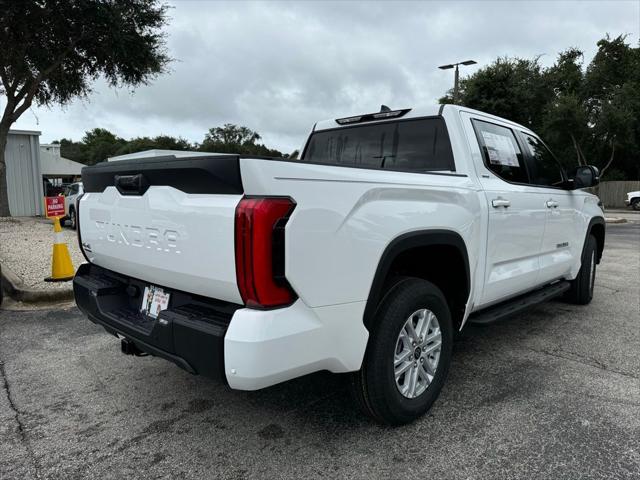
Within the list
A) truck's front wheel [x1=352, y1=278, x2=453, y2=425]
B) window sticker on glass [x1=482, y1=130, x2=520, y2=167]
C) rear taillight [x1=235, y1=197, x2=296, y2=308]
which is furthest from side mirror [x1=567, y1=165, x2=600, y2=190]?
rear taillight [x1=235, y1=197, x2=296, y2=308]

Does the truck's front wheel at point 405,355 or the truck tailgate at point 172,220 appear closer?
the truck tailgate at point 172,220

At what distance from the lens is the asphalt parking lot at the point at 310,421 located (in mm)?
2424

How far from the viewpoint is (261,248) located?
1997 mm

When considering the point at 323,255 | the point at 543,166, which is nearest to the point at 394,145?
the point at 543,166

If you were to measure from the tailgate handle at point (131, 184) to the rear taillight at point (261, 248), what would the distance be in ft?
2.57

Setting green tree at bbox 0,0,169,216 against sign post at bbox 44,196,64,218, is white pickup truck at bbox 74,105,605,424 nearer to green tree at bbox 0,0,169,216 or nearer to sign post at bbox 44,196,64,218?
sign post at bbox 44,196,64,218

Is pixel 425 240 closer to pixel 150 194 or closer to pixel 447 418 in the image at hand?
pixel 447 418

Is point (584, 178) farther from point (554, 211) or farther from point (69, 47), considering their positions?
point (69, 47)

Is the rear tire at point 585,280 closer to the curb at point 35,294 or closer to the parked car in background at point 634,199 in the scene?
the curb at point 35,294

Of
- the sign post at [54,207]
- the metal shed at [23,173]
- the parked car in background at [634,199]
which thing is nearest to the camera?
the sign post at [54,207]

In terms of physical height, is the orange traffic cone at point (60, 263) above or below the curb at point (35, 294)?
above

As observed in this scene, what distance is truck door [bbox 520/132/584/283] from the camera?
4.26 meters

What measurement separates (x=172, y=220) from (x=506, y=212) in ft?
7.88

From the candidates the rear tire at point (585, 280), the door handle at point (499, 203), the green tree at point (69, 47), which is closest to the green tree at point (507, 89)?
the green tree at point (69, 47)
